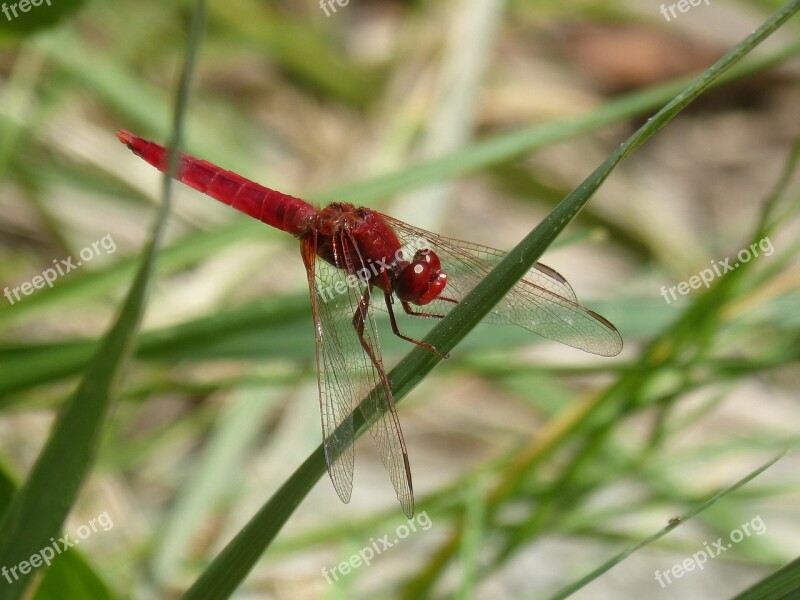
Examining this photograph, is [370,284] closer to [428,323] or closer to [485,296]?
[428,323]

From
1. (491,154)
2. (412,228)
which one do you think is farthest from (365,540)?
(491,154)

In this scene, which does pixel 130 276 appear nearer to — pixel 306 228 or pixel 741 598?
pixel 306 228

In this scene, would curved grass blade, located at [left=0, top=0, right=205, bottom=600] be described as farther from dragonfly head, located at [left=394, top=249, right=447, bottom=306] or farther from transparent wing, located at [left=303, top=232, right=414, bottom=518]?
Answer: dragonfly head, located at [left=394, top=249, right=447, bottom=306]

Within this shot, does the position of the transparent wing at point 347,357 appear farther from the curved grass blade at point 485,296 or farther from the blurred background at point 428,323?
the curved grass blade at point 485,296

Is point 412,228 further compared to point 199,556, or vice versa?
point 199,556

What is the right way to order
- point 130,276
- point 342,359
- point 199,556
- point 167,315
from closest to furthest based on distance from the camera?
point 342,359, point 130,276, point 199,556, point 167,315

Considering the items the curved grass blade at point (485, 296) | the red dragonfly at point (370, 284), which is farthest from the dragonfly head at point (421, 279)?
the curved grass blade at point (485, 296)
